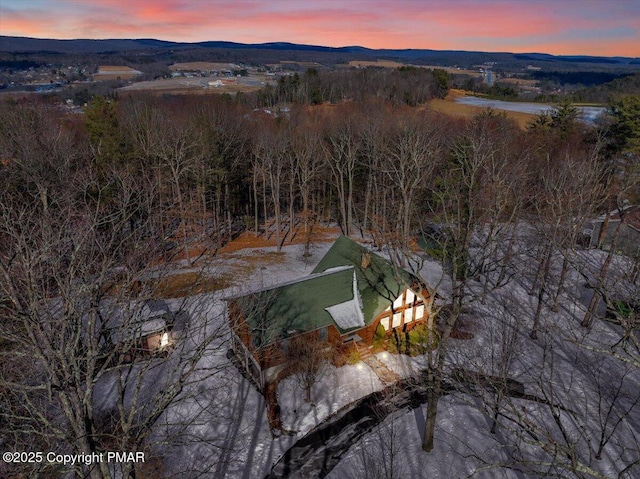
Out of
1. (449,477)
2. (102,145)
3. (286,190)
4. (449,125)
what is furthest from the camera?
(449,125)

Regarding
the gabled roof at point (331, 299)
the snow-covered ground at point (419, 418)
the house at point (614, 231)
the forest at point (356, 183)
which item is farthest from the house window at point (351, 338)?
the house at point (614, 231)

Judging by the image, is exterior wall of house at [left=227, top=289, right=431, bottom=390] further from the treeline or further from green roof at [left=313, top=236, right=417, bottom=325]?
the treeline

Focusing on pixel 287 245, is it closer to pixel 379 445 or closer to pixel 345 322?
pixel 345 322

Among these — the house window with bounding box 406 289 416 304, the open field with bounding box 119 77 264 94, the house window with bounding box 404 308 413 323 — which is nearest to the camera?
the house window with bounding box 406 289 416 304

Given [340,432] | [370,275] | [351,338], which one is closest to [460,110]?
[370,275]

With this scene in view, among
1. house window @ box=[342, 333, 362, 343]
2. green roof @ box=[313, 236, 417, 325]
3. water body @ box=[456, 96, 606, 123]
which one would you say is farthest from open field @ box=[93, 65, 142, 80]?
house window @ box=[342, 333, 362, 343]

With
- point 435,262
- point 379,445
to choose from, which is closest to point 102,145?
point 435,262

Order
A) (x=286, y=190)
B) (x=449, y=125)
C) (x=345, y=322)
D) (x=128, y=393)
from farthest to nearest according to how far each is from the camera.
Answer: (x=449, y=125) → (x=286, y=190) → (x=345, y=322) → (x=128, y=393)
